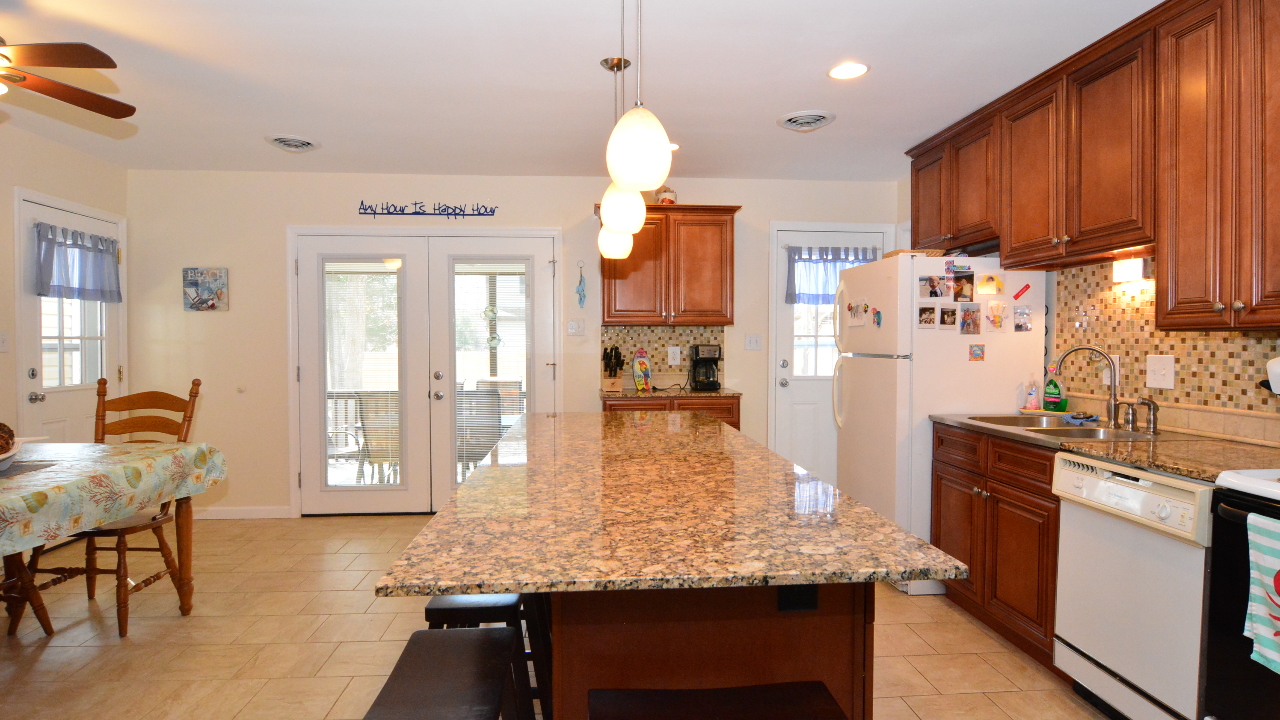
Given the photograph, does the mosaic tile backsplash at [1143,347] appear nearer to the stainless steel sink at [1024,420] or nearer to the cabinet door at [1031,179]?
the stainless steel sink at [1024,420]

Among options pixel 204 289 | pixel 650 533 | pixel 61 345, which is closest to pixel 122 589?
pixel 61 345

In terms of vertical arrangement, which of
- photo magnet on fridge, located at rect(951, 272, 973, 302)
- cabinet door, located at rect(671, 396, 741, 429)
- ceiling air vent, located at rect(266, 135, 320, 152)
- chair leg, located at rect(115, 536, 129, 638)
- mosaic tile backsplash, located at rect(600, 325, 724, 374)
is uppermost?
ceiling air vent, located at rect(266, 135, 320, 152)

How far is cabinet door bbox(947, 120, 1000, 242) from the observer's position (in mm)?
3000

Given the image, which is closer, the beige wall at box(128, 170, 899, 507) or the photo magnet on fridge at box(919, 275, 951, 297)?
the photo magnet on fridge at box(919, 275, 951, 297)

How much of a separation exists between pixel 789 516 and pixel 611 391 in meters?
3.11

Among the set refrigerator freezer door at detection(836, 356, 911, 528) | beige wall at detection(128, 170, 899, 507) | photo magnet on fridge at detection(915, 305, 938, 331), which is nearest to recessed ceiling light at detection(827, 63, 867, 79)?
photo magnet on fridge at detection(915, 305, 938, 331)

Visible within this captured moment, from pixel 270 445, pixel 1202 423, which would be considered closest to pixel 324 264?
pixel 270 445

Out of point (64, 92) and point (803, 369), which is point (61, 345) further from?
point (803, 369)

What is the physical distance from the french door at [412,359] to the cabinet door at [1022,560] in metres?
2.78

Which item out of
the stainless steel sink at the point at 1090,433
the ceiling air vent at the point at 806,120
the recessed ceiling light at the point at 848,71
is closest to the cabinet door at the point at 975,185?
the ceiling air vent at the point at 806,120

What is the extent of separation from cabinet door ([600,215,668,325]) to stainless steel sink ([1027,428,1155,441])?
2.27 meters

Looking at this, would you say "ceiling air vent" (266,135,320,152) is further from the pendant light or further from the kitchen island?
the kitchen island

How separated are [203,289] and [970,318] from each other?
4556mm

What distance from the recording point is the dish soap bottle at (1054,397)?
9.62 feet
